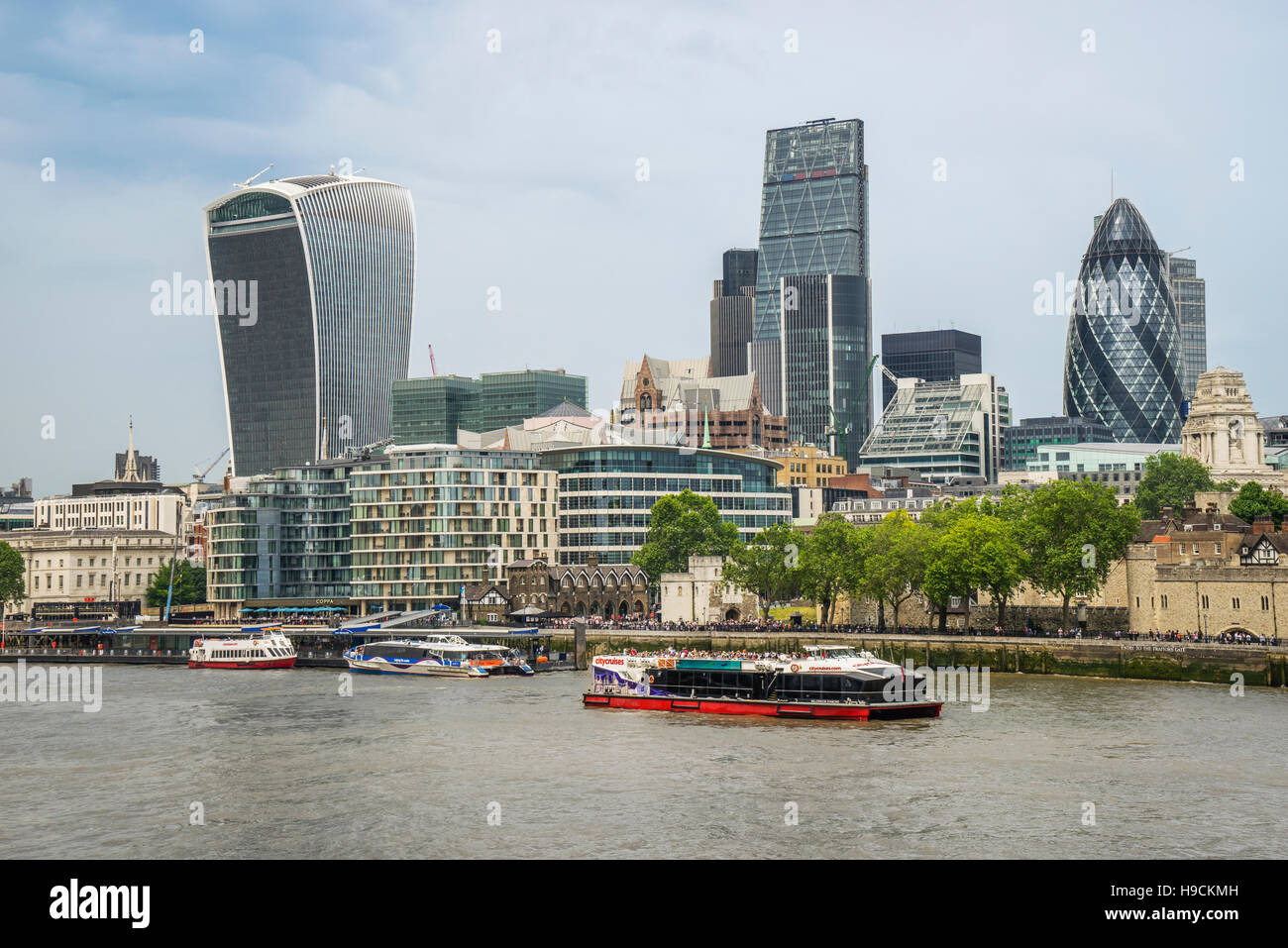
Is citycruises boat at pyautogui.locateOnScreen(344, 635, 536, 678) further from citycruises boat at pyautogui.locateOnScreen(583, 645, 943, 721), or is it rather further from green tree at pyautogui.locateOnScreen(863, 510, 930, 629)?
green tree at pyautogui.locateOnScreen(863, 510, 930, 629)

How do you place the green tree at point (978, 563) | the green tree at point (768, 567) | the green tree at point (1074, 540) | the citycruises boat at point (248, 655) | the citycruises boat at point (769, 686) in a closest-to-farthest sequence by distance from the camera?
1. the citycruises boat at point (769, 686)
2. the green tree at point (1074, 540)
3. the green tree at point (978, 563)
4. the citycruises boat at point (248, 655)
5. the green tree at point (768, 567)

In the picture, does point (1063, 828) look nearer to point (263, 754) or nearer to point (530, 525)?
point (263, 754)

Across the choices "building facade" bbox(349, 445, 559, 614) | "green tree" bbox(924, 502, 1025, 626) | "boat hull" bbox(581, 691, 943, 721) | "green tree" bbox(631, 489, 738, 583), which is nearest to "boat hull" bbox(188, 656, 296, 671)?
"building facade" bbox(349, 445, 559, 614)

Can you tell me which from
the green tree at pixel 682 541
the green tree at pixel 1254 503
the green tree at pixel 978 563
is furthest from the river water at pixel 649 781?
the green tree at pixel 682 541

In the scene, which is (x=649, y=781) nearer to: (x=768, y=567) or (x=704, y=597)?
(x=768, y=567)

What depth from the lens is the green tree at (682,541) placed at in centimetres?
16938

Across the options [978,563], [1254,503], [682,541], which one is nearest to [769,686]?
[978,563]

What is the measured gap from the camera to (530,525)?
18838cm

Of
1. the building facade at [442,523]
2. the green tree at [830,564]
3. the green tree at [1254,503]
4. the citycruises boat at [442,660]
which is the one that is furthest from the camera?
the building facade at [442,523]

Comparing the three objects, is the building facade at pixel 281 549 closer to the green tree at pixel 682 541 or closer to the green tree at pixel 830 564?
the green tree at pixel 682 541

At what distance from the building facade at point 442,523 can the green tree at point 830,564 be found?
54397 mm

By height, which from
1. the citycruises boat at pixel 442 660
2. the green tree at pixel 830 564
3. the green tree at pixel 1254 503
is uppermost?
the green tree at pixel 1254 503
